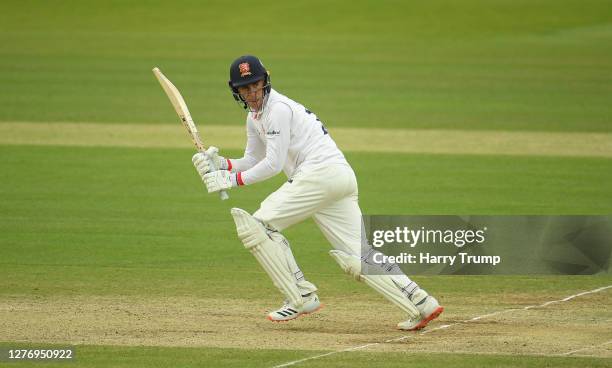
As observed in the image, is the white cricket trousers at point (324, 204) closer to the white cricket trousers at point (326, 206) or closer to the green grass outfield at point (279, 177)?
the white cricket trousers at point (326, 206)

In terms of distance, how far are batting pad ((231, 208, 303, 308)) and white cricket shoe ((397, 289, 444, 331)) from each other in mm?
804

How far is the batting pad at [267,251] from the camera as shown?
327 inches

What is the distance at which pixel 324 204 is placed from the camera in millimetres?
8398

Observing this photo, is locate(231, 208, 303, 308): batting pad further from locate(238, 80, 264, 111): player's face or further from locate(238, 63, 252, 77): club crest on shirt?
locate(238, 63, 252, 77): club crest on shirt

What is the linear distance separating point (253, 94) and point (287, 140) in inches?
16.8

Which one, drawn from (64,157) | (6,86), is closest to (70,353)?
(64,157)

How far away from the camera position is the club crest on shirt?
8.36 m

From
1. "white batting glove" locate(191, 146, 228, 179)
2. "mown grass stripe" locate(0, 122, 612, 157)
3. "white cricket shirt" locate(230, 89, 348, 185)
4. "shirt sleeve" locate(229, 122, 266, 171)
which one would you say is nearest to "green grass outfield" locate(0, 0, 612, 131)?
"mown grass stripe" locate(0, 122, 612, 157)

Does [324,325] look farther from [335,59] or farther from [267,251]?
[335,59]

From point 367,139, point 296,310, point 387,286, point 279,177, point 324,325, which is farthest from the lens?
point 367,139

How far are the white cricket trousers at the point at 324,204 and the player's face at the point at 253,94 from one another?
59 cm

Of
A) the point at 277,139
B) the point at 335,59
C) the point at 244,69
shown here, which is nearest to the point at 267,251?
the point at 277,139

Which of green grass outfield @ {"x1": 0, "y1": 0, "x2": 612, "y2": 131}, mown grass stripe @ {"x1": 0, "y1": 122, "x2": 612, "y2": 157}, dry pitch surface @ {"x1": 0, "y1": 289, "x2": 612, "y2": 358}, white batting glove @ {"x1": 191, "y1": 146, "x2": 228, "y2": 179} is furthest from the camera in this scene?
green grass outfield @ {"x1": 0, "y1": 0, "x2": 612, "y2": 131}

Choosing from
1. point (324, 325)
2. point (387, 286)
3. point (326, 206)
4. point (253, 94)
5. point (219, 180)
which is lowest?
point (324, 325)
